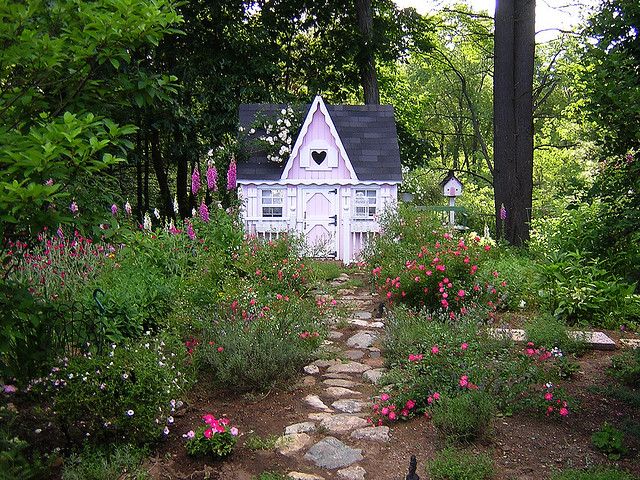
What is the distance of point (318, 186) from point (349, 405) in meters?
7.47

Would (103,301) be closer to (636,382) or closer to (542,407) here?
(542,407)

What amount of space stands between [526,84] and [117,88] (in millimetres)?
9632

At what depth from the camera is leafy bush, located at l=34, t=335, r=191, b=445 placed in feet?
12.5

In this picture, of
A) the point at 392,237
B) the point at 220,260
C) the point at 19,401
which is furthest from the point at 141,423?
the point at 392,237

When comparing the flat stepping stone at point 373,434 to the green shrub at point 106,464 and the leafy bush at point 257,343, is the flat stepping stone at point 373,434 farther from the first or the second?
the green shrub at point 106,464

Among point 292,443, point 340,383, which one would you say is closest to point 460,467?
point 292,443

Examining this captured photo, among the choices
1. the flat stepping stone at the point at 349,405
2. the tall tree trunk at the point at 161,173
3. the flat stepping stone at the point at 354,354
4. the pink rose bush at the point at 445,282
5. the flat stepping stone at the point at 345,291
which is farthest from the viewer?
the tall tree trunk at the point at 161,173

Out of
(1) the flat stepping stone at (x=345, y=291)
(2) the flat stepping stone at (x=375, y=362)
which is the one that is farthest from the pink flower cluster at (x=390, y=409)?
(1) the flat stepping stone at (x=345, y=291)

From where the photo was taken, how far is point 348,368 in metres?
5.65

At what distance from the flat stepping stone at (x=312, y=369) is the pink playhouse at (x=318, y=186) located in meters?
6.11

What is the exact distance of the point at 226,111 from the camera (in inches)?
620

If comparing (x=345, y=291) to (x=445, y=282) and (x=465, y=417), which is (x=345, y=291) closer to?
(x=445, y=282)

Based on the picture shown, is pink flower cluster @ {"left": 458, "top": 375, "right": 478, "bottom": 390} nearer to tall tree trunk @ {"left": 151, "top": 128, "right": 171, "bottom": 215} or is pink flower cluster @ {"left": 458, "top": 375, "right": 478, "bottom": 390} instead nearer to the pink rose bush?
the pink rose bush

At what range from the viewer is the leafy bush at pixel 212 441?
3.89 meters
